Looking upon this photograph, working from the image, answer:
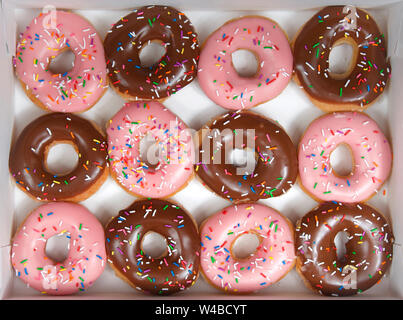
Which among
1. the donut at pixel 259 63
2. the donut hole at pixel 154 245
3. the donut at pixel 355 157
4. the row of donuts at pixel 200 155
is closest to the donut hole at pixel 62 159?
the row of donuts at pixel 200 155

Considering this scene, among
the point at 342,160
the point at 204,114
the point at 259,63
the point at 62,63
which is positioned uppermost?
the point at 62,63

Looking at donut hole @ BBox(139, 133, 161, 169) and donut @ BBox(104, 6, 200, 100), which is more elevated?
donut @ BBox(104, 6, 200, 100)

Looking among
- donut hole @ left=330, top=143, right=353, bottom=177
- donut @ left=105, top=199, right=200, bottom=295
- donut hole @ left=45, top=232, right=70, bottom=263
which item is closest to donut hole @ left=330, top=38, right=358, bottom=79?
donut hole @ left=330, top=143, right=353, bottom=177

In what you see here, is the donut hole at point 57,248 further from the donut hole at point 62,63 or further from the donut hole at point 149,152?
the donut hole at point 62,63

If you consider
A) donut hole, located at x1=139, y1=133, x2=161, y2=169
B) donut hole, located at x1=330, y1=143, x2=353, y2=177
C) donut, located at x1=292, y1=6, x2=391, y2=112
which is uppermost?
donut, located at x1=292, y1=6, x2=391, y2=112

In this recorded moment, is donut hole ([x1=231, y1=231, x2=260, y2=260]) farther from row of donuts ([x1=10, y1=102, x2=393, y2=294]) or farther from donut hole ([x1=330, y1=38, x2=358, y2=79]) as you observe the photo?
donut hole ([x1=330, y1=38, x2=358, y2=79])

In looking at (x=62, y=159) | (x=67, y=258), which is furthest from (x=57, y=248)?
(x=62, y=159)

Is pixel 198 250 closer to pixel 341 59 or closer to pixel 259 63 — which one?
pixel 259 63
